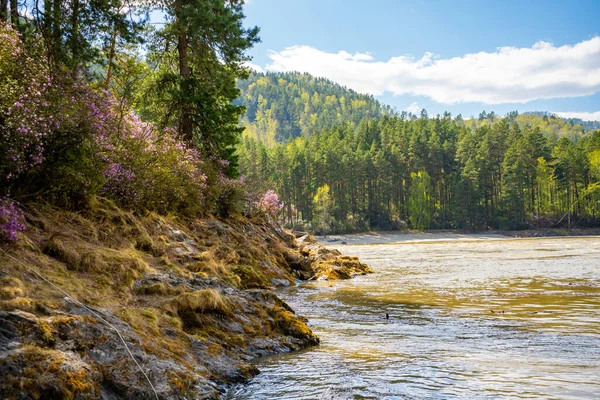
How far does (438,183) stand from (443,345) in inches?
3787

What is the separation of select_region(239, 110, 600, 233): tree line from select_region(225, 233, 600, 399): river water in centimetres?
6830

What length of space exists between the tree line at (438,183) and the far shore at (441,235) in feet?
14.8

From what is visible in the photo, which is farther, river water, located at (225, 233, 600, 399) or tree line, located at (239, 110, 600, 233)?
tree line, located at (239, 110, 600, 233)

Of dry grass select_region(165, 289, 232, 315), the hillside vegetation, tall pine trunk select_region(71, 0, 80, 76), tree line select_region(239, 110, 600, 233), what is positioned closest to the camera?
the hillside vegetation

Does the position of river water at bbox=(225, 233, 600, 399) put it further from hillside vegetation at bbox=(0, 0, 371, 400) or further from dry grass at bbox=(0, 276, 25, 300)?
dry grass at bbox=(0, 276, 25, 300)

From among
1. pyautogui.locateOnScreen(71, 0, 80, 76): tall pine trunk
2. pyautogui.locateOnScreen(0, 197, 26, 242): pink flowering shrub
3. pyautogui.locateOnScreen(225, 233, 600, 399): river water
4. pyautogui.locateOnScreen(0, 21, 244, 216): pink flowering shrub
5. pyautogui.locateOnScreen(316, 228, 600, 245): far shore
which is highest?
pyautogui.locateOnScreen(71, 0, 80, 76): tall pine trunk

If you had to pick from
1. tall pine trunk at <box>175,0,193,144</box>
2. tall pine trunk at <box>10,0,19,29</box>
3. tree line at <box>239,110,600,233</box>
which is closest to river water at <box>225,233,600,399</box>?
tall pine trunk at <box>175,0,193,144</box>

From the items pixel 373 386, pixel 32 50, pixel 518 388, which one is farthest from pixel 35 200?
pixel 518 388

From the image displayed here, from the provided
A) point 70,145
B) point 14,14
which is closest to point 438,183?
point 14,14

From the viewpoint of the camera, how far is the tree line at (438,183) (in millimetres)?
87875

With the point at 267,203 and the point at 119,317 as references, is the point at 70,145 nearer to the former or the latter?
the point at 119,317

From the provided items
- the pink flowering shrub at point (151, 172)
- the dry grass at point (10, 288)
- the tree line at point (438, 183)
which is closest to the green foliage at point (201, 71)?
the pink flowering shrub at point (151, 172)

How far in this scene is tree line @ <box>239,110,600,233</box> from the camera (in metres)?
87.9

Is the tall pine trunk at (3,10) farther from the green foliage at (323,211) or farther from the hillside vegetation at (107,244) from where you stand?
the green foliage at (323,211)
